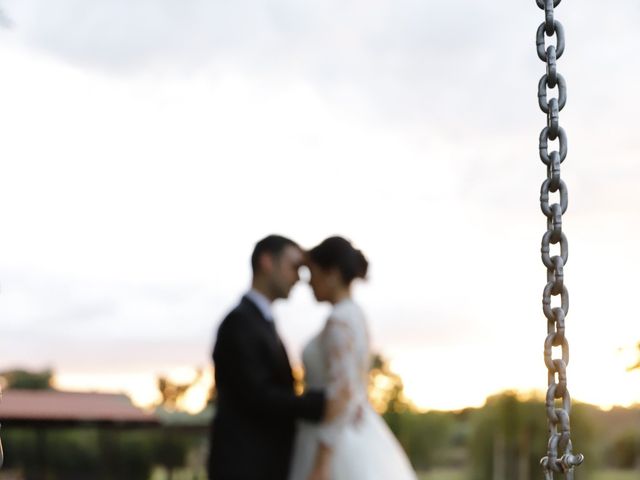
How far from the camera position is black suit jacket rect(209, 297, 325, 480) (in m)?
4.48

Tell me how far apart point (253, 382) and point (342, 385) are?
34cm

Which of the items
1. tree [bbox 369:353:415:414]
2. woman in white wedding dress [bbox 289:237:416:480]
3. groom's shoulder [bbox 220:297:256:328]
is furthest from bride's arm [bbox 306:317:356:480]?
tree [bbox 369:353:415:414]

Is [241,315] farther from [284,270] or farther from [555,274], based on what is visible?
[555,274]

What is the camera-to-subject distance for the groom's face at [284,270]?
4.60 metres

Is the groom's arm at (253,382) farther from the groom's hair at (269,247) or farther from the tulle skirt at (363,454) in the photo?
the tulle skirt at (363,454)

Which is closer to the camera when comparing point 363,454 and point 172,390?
point 363,454

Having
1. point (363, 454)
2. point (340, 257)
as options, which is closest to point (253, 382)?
point (340, 257)

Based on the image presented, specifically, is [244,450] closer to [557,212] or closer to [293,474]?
[293,474]

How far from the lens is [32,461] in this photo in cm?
2564

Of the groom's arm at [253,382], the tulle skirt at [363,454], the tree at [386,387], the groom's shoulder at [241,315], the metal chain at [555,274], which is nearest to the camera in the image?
the metal chain at [555,274]

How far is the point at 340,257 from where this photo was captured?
4.64m

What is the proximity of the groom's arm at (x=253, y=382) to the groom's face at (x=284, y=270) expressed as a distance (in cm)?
19

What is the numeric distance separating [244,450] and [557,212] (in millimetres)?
2321

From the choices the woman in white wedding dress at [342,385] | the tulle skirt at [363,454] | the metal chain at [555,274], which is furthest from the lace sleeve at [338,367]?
the metal chain at [555,274]
